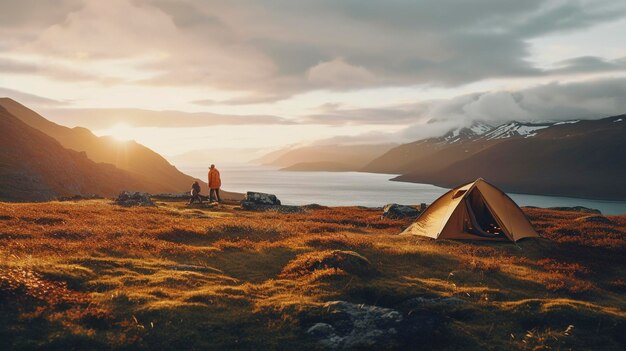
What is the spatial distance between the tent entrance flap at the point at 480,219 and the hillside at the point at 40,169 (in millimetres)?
84547

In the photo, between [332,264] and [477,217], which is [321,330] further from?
[477,217]

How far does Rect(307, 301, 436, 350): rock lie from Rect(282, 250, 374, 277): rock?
359 centimetres

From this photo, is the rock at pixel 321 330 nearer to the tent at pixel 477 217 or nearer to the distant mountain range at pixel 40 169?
the tent at pixel 477 217

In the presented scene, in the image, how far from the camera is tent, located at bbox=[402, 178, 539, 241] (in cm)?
2598

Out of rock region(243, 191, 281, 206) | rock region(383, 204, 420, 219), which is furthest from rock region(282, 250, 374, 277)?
rock region(243, 191, 281, 206)

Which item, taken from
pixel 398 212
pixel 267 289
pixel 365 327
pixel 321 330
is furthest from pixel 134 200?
pixel 365 327

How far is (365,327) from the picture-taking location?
11148 millimetres

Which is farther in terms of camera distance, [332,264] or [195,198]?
[195,198]

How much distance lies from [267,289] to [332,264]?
2975 mm

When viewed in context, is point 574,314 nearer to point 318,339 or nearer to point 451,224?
point 318,339

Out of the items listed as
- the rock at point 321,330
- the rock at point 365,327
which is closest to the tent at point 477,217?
the rock at point 365,327

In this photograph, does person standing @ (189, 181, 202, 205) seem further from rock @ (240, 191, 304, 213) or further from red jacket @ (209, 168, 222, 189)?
rock @ (240, 191, 304, 213)

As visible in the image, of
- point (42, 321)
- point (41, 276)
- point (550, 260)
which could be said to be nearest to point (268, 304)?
point (42, 321)

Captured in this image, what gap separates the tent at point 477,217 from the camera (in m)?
26.0
